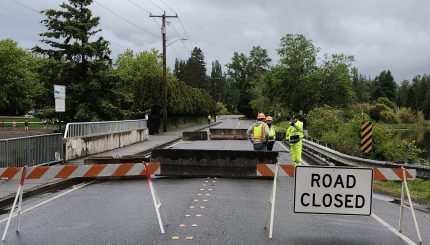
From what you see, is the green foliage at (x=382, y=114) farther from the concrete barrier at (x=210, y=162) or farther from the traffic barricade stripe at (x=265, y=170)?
the traffic barricade stripe at (x=265, y=170)

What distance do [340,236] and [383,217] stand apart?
2.15 meters

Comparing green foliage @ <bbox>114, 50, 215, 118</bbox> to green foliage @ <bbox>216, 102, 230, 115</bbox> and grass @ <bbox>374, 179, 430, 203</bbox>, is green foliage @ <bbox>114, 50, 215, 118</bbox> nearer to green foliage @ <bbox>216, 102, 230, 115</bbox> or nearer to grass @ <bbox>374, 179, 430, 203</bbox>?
grass @ <bbox>374, 179, 430, 203</bbox>

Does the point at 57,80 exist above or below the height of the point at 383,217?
above

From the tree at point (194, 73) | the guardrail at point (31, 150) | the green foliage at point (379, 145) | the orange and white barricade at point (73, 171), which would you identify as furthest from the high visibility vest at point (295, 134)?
the tree at point (194, 73)

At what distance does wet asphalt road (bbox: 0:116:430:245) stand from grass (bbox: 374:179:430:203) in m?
1.09

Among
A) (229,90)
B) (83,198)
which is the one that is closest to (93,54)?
(83,198)

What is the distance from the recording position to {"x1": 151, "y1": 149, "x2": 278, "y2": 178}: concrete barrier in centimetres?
1509

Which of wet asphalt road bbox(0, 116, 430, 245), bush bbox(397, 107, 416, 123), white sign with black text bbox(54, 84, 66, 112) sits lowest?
bush bbox(397, 107, 416, 123)

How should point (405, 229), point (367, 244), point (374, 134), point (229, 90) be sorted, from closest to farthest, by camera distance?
point (367, 244) < point (405, 229) < point (374, 134) < point (229, 90)

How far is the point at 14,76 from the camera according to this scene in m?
84.1

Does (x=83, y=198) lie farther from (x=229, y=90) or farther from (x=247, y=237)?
(x=229, y=90)

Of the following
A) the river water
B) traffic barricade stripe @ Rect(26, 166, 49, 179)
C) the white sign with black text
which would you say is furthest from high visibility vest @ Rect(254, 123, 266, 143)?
the river water

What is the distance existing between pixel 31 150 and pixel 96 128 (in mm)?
8789

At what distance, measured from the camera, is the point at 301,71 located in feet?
236
